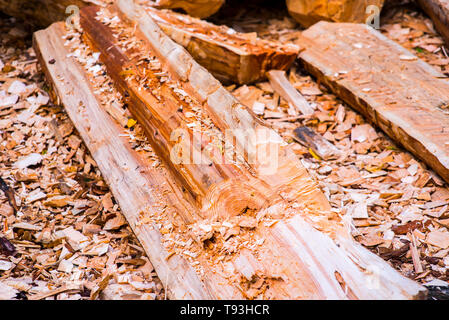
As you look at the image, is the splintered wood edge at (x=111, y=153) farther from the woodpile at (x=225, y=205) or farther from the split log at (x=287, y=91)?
the split log at (x=287, y=91)

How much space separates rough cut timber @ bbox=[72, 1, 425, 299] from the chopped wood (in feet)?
2.56

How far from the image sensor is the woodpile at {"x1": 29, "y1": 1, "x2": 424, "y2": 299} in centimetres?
159

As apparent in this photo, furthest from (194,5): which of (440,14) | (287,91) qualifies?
(440,14)

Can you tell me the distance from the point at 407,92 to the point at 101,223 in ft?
6.94

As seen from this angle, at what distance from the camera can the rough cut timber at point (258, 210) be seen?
1543 mm

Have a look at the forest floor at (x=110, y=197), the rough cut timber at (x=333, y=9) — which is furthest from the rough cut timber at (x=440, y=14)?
the rough cut timber at (x=333, y=9)

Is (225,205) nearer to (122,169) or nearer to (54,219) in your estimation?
(122,169)

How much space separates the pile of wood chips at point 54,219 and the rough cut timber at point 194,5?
48.2 inches

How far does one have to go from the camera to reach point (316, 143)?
8.89 feet

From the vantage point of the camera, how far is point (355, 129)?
281 cm

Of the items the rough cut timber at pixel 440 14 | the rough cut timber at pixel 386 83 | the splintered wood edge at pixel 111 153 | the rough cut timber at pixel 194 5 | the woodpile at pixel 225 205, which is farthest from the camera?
the rough cut timber at pixel 194 5

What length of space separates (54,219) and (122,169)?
48 centimetres

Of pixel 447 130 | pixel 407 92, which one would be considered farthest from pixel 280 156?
pixel 407 92

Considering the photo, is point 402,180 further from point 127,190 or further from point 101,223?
point 101,223
